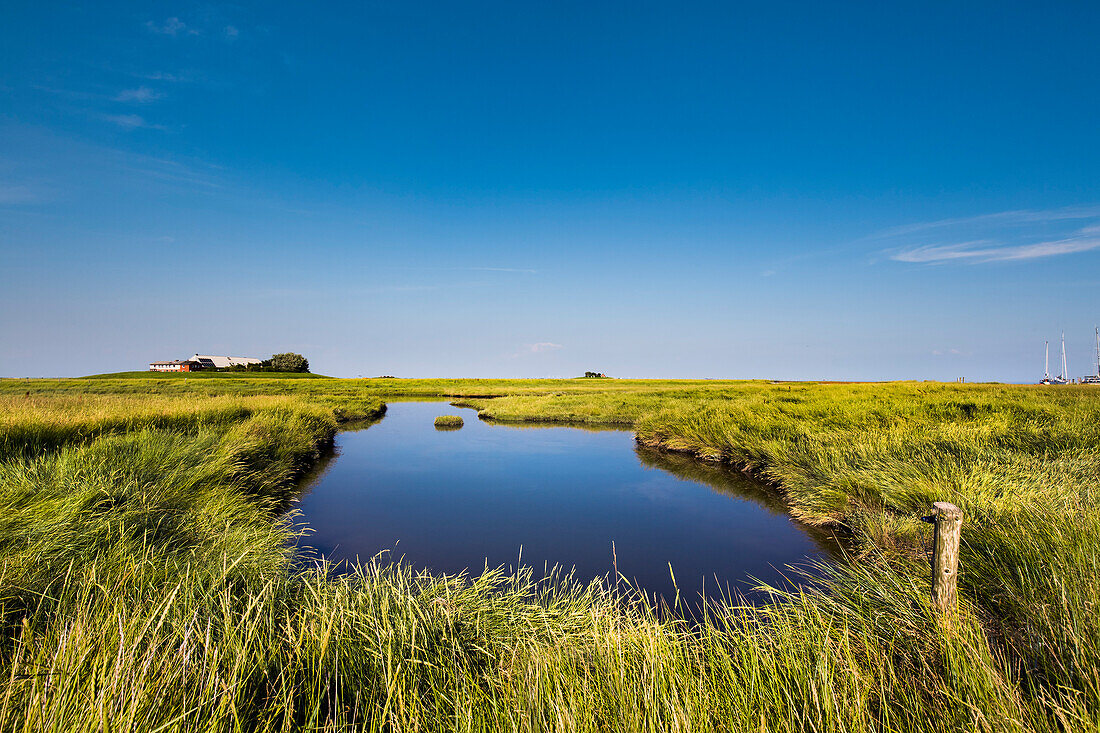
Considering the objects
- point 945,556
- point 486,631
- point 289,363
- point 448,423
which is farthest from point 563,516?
point 289,363

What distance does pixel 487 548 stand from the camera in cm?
796

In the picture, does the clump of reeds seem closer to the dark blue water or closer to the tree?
the dark blue water

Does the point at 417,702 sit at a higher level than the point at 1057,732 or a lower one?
lower

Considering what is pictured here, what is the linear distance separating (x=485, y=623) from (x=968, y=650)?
313 cm

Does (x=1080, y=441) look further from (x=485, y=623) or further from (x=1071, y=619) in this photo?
(x=485, y=623)

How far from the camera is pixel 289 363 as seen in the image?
282 ft

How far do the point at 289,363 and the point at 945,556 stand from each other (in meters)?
95.2

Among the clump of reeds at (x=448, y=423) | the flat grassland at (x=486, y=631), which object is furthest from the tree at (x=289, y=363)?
the flat grassland at (x=486, y=631)

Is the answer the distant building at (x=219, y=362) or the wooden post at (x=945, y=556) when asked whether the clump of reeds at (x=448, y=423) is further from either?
the distant building at (x=219, y=362)

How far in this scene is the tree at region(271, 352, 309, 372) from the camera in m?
85.6

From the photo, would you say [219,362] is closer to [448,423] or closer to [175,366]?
[175,366]

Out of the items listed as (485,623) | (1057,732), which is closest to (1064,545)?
(1057,732)

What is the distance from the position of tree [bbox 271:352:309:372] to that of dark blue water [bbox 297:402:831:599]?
256 feet

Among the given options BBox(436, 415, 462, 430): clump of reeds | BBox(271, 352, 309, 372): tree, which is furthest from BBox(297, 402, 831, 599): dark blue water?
BBox(271, 352, 309, 372): tree
